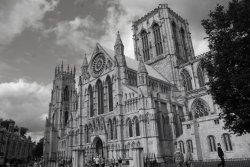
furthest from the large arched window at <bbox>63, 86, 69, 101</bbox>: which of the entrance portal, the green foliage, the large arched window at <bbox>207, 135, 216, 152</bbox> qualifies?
the large arched window at <bbox>207, 135, 216, 152</bbox>

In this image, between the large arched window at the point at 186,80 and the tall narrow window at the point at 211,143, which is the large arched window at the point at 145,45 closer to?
the large arched window at the point at 186,80

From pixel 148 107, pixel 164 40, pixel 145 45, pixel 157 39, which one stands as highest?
pixel 157 39

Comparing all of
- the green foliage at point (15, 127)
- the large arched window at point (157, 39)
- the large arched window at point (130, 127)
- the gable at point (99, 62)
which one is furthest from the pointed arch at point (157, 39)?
the green foliage at point (15, 127)

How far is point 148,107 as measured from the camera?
35.2 metres

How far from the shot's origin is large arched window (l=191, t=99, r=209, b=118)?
4382 cm

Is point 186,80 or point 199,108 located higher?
point 186,80

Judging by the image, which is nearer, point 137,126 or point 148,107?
point 148,107

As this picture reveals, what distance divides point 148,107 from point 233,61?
19.3 meters

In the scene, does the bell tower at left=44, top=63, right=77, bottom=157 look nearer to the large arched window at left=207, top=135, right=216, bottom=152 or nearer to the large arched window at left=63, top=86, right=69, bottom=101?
the large arched window at left=63, top=86, right=69, bottom=101

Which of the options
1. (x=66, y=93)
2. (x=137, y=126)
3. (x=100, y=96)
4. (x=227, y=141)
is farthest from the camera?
(x=66, y=93)

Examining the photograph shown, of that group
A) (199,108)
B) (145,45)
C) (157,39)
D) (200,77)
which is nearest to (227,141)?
(199,108)

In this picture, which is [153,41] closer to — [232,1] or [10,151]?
[232,1]

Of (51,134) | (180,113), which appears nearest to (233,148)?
(180,113)

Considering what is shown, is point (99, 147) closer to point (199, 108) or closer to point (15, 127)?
point (199, 108)
